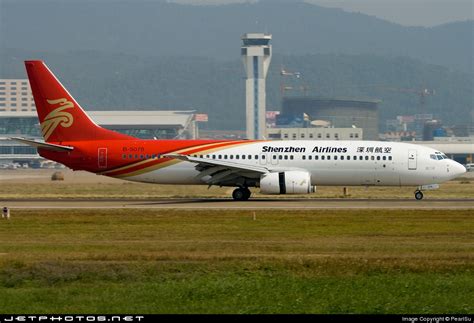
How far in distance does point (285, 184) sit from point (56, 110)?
1458 centimetres

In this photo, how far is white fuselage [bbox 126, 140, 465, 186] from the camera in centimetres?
5856

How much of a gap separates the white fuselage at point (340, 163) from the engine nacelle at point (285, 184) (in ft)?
5.58

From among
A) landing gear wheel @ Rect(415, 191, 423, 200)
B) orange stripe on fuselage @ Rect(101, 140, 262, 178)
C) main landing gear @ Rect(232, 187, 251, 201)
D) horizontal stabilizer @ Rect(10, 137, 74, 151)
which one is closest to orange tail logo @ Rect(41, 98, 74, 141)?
horizontal stabilizer @ Rect(10, 137, 74, 151)

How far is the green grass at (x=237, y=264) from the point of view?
878 inches

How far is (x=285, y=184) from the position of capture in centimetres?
5681

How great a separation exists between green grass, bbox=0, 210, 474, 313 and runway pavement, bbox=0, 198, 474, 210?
6.80m

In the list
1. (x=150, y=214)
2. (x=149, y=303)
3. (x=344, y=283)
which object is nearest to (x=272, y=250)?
(x=344, y=283)

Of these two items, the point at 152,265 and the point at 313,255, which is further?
the point at 313,255

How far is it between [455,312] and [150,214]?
27409 mm

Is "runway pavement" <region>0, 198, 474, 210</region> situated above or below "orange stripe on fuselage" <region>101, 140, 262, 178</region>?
below

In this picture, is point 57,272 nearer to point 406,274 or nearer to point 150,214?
point 406,274

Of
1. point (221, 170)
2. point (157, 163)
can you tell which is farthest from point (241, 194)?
point (157, 163)

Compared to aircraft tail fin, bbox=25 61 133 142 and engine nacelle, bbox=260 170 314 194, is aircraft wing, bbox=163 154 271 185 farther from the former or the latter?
aircraft tail fin, bbox=25 61 133 142

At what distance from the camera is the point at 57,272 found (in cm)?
2638
